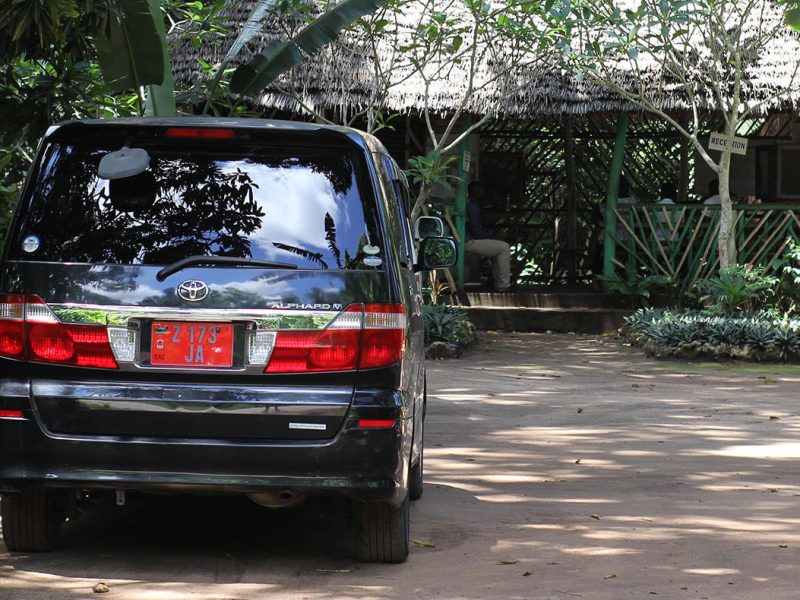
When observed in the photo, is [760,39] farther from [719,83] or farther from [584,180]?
[584,180]

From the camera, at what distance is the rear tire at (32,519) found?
516cm

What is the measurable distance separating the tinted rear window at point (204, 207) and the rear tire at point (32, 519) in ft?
3.49

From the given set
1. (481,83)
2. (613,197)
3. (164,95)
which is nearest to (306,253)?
(164,95)

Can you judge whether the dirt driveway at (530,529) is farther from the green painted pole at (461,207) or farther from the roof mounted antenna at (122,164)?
the green painted pole at (461,207)

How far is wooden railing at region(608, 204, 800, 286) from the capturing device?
16219 mm

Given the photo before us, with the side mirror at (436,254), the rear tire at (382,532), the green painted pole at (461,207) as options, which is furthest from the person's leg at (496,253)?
the rear tire at (382,532)

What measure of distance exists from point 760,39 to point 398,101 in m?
4.41

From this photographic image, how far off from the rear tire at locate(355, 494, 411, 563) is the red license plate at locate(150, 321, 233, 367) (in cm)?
90

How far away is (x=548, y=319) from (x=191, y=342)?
12.0 metres

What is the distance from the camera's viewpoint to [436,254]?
21.7 feet

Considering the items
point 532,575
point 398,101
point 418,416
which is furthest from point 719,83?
point 532,575

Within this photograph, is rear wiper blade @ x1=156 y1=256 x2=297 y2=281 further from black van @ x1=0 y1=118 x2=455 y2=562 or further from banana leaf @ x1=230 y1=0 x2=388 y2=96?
banana leaf @ x1=230 y1=0 x2=388 y2=96

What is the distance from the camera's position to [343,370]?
471 cm

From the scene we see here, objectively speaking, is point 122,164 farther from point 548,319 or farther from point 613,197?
point 613,197
